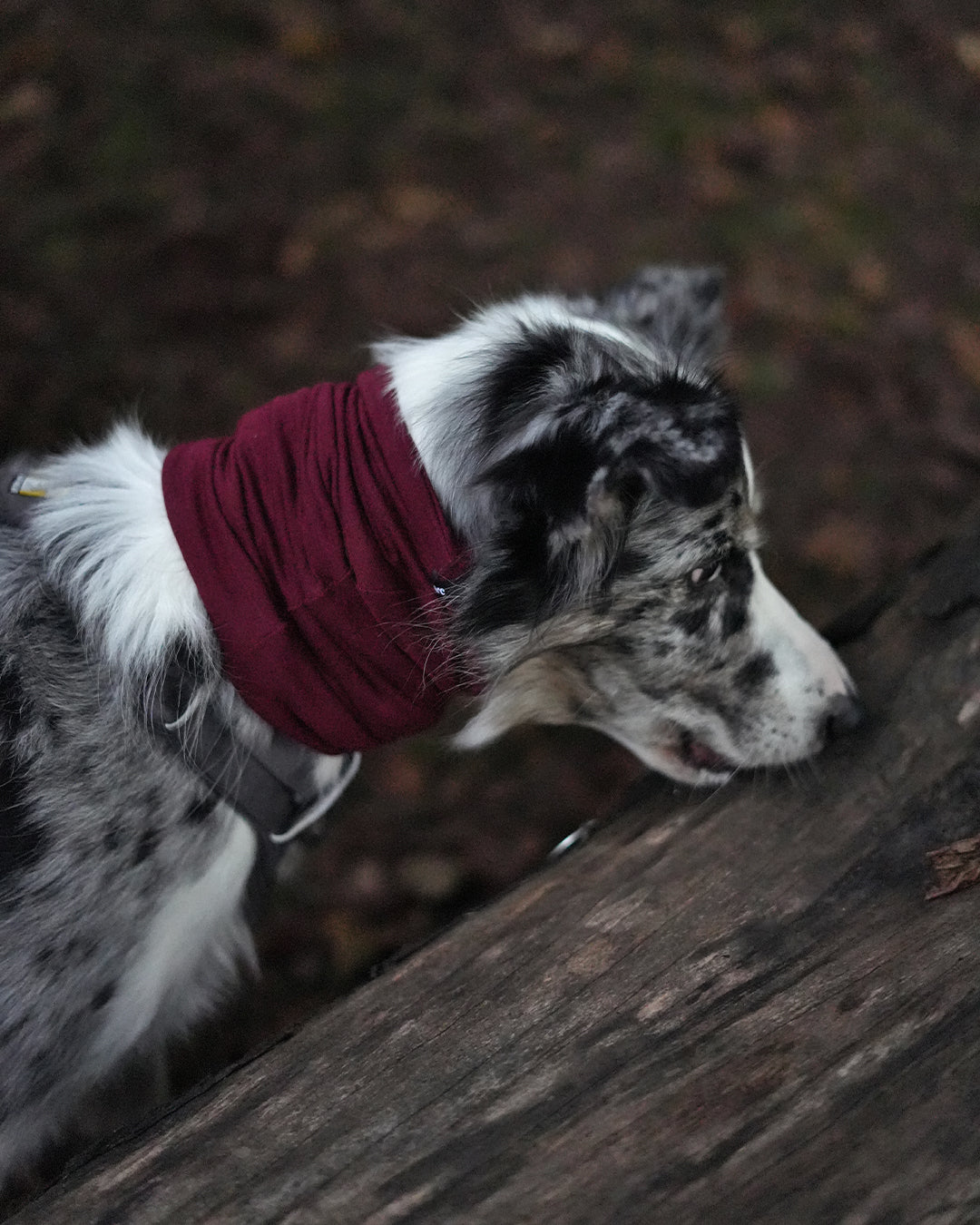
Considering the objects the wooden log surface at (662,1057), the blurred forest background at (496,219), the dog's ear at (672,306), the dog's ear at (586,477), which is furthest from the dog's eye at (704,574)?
the blurred forest background at (496,219)

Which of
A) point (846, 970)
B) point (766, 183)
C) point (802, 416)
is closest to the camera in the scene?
point (846, 970)

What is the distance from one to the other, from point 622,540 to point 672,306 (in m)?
0.88

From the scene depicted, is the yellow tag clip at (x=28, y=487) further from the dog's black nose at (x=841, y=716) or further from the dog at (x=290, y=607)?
the dog's black nose at (x=841, y=716)

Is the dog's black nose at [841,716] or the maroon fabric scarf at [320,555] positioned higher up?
the maroon fabric scarf at [320,555]

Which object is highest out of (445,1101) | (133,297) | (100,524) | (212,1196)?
(133,297)

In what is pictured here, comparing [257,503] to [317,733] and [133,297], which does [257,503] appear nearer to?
[317,733]

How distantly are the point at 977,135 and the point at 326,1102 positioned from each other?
5888 millimetres

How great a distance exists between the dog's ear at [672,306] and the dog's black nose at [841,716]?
933 mm

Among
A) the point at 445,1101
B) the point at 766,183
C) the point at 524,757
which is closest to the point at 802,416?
the point at 766,183

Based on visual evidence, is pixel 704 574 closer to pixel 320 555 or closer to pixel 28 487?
pixel 320 555

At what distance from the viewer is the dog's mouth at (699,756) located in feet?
8.23

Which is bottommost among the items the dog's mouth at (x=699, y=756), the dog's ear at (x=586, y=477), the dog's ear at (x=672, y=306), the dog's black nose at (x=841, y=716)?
the dog's black nose at (x=841, y=716)

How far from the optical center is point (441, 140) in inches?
221

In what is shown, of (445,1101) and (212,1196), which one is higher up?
(212,1196)
